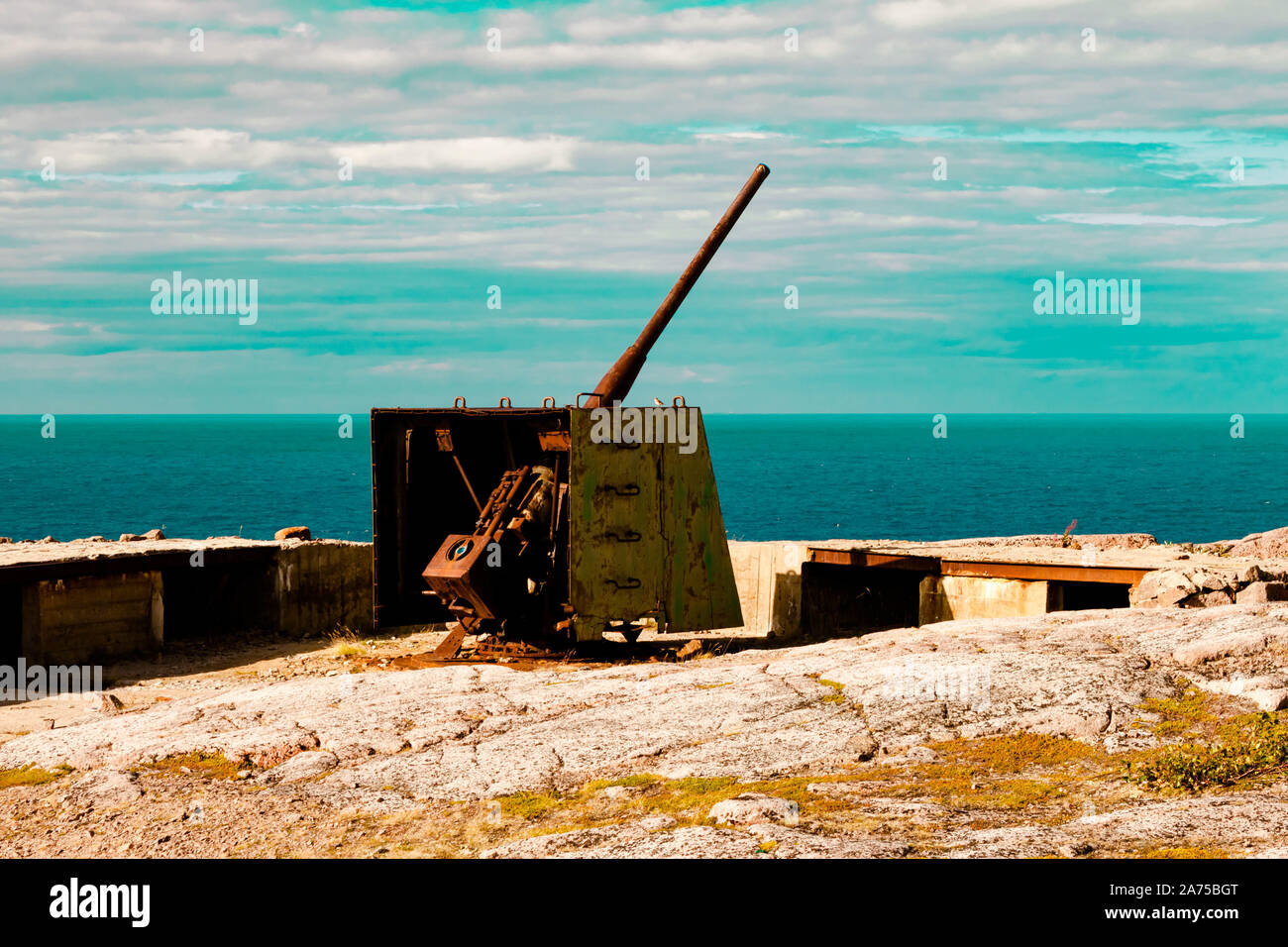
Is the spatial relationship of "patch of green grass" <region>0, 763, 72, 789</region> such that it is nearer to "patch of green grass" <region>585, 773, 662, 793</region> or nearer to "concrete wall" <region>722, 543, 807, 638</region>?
"patch of green grass" <region>585, 773, 662, 793</region>

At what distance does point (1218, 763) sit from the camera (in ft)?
22.4

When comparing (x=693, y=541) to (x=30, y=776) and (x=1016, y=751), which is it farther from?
(x=30, y=776)

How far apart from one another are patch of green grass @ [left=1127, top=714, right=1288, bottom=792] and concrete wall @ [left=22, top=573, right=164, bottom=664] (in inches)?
475

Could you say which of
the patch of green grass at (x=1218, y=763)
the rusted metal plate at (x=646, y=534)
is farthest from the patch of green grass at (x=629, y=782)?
the rusted metal plate at (x=646, y=534)

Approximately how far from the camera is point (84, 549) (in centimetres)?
1691

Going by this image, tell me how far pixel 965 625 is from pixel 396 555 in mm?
6574

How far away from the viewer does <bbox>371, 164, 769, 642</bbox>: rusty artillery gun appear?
13391 mm

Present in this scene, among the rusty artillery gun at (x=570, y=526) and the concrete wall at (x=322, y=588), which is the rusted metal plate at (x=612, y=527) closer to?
the rusty artillery gun at (x=570, y=526)

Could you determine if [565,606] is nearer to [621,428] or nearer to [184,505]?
[621,428]

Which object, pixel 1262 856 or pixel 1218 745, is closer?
pixel 1262 856

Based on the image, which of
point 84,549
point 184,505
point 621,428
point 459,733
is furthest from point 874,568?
point 184,505

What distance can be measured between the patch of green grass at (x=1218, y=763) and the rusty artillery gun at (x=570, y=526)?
22.4 feet

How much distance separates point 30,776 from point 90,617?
714 cm

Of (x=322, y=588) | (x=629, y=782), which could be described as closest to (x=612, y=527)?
(x=629, y=782)
